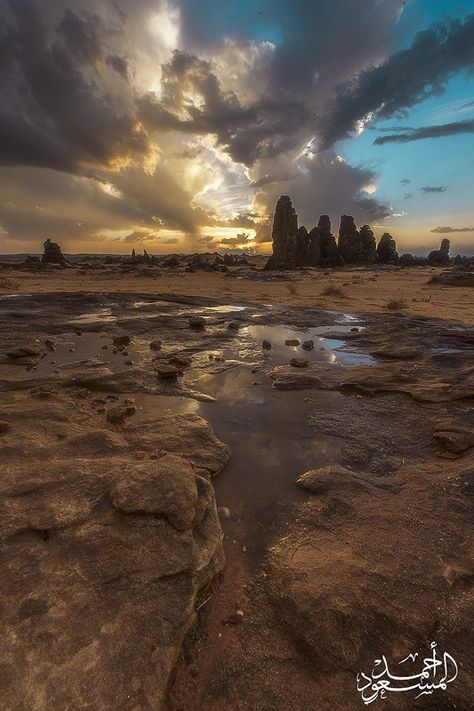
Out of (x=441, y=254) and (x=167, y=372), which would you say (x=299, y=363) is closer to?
(x=167, y=372)

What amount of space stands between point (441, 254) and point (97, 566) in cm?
8758

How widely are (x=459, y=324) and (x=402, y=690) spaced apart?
11797mm

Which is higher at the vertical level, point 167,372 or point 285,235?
point 285,235

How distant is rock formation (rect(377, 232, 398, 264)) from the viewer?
7019 centimetres

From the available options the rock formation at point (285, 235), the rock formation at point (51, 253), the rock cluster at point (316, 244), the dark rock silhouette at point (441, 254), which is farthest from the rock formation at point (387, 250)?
the rock formation at point (51, 253)

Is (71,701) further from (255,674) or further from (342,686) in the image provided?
(342,686)

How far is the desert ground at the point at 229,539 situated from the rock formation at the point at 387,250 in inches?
2818

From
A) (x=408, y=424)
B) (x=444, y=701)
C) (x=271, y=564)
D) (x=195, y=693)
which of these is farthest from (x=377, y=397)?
(x=195, y=693)

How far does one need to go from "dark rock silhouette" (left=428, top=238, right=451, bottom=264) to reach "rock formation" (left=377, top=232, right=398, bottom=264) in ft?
29.1

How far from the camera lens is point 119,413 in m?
4.97

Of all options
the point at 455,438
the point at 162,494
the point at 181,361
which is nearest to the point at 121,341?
the point at 181,361

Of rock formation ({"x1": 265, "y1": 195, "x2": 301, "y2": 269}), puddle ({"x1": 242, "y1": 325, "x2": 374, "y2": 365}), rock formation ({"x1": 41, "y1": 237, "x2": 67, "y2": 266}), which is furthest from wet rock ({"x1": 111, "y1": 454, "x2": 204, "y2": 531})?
rock formation ({"x1": 265, "y1": 195, "x2": 301, "y2": 269})

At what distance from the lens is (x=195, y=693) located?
192 cm

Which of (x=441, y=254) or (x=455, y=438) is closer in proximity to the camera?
(x=455, y=438)
